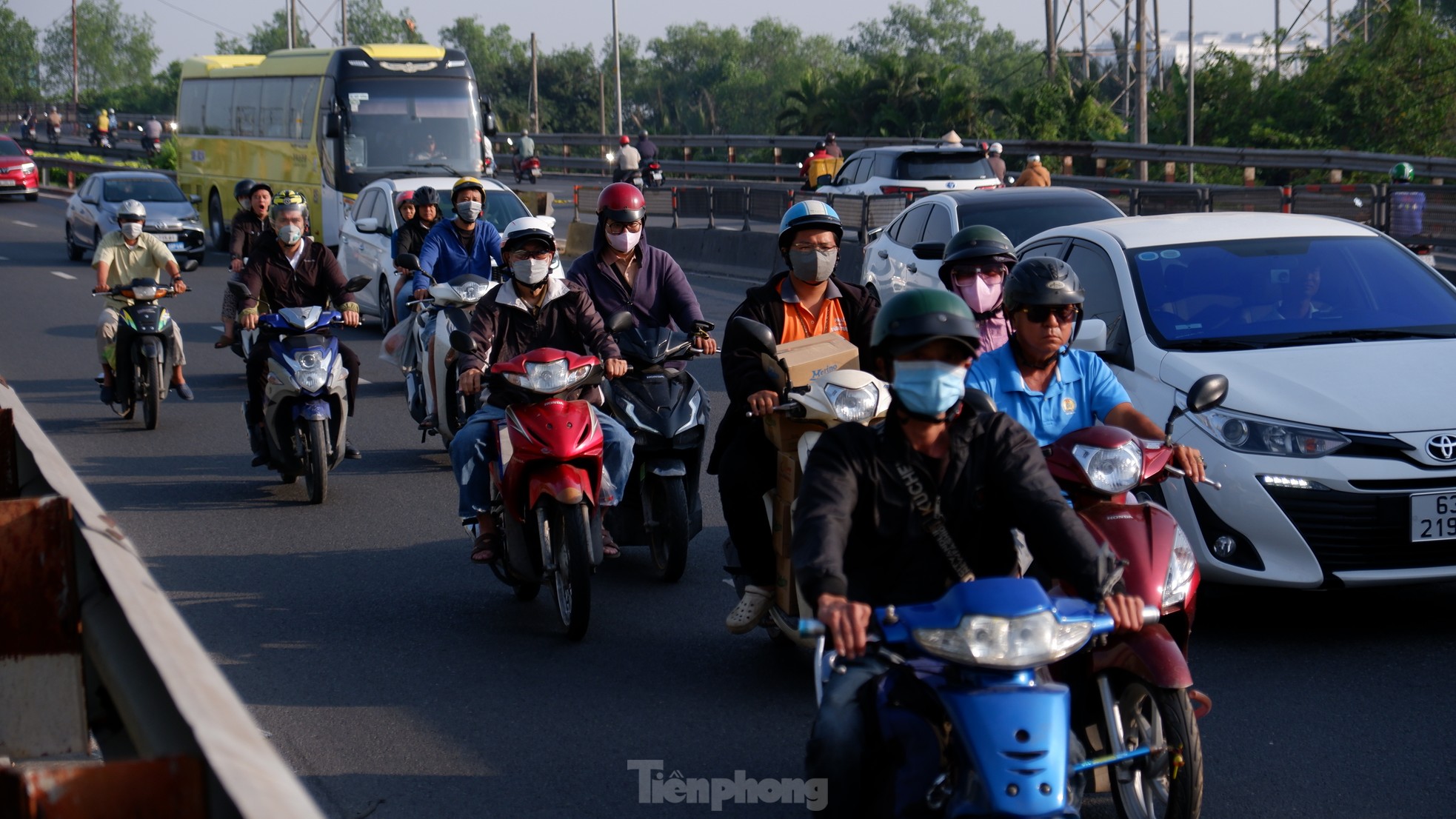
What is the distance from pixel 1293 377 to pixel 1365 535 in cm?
79

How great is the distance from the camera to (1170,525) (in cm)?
470

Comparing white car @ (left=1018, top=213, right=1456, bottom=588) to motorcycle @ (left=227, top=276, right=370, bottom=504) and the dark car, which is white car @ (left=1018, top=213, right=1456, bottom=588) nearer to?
motorcycle @ (left=227, top=276, right=370, bottom=504)

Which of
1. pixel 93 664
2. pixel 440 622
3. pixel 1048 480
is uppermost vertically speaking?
pixel 1048 480

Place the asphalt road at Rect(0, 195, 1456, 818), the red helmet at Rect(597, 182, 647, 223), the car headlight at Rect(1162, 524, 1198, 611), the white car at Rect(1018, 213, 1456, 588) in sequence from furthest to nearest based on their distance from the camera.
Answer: the red helmet at Rect(597, 182, 647, 223) < the white car at Rect(1018, 213, 1456, 588) < the asphalt road at Rect(0, 195, 1456, 818) < the car headlight at Rect(1162, 524, 1198, 611)

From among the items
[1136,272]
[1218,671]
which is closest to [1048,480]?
[1218,671]

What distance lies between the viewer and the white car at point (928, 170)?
23172mm

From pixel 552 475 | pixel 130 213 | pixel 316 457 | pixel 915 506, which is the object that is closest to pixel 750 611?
pixel 552 475

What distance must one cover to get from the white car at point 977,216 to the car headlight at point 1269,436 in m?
5.82

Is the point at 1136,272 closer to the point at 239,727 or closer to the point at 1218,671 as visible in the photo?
the point at 1218,671

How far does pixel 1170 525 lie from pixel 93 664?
113 inches

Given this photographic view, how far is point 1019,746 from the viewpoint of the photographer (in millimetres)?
3258

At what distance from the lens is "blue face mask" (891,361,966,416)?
12.8ft

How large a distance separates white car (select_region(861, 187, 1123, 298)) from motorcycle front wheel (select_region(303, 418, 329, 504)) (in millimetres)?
4726

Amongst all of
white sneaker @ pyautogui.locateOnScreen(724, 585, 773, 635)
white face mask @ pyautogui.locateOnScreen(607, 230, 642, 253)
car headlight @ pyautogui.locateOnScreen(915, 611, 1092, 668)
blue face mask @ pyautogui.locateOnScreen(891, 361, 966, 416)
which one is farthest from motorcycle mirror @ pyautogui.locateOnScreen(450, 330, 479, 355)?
car headlight @ pyautogui.locateOnScreen(915, 611, 1092, 668)
